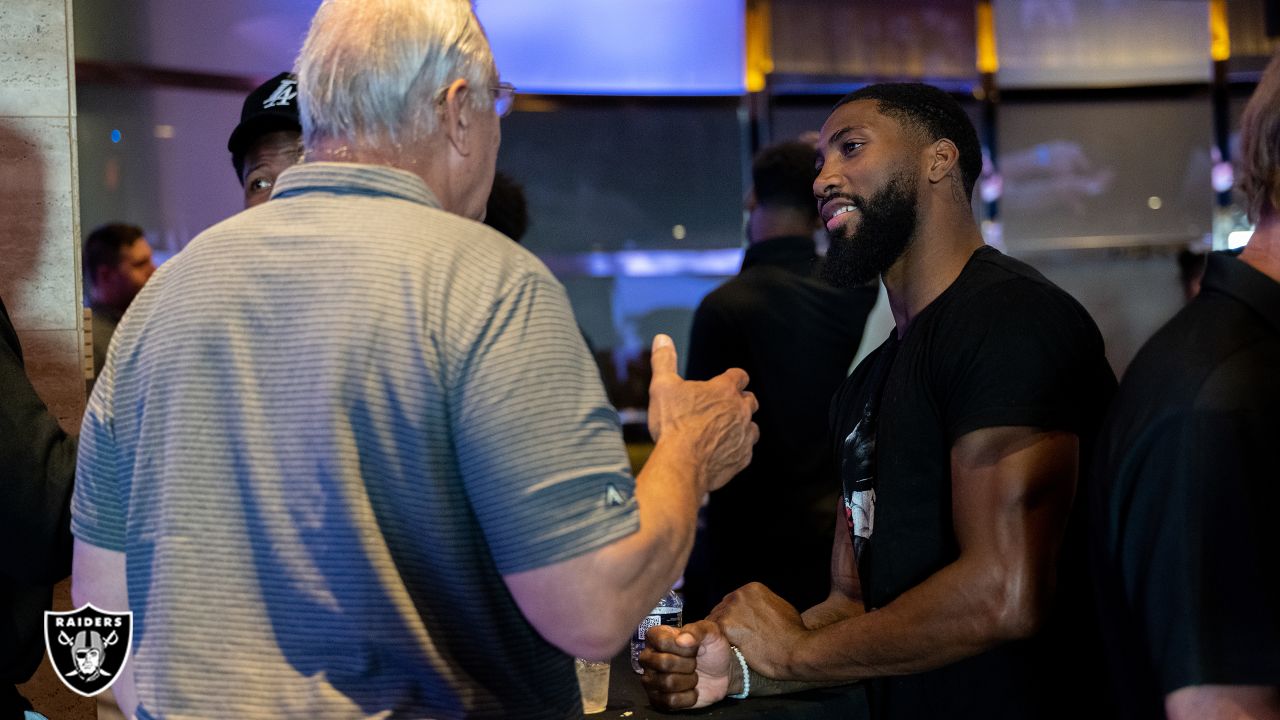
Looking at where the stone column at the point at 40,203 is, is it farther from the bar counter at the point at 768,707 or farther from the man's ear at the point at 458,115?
the man's ear at the point at 458,115

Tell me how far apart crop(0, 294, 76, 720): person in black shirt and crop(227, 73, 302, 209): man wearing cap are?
0.55m

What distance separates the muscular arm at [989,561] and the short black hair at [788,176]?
6.21ft

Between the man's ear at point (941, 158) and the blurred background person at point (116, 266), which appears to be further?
the blurred background person at point (116, 266)

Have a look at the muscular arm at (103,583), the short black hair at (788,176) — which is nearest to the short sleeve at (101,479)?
the muscular arm at (103,583)

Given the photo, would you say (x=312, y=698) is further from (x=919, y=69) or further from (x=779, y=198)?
(x=919, y=69)

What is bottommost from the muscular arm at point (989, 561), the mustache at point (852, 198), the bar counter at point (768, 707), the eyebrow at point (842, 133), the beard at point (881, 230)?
the bar counter at point (768, 707)

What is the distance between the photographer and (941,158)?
2.24 meters

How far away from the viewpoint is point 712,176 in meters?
6.25

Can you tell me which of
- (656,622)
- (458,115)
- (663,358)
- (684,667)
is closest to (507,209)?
(656,622)

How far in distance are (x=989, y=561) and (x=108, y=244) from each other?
355 cm

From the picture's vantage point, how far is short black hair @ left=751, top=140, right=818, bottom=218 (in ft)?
11.9

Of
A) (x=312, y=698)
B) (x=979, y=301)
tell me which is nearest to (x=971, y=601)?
(x=979, y=301)

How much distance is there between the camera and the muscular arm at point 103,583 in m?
1.33

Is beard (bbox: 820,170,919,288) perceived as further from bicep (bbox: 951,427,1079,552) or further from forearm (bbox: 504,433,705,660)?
forearm (bbox: 504,433,705,660)
